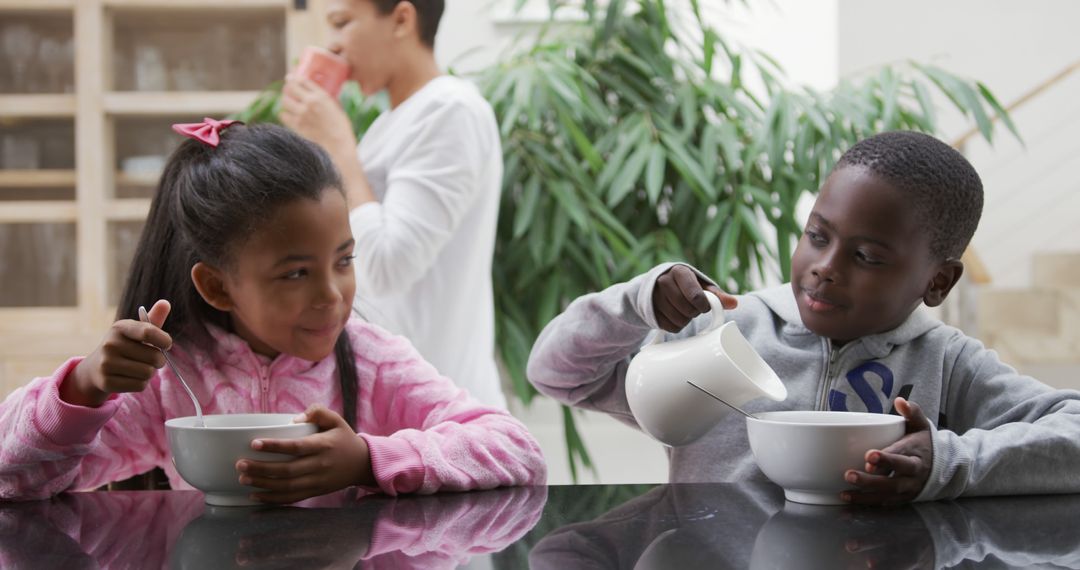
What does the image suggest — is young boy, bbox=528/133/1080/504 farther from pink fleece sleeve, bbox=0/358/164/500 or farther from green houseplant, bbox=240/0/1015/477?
green houseplant, bbox=240/0/1015/477

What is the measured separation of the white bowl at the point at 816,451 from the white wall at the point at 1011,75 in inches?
207

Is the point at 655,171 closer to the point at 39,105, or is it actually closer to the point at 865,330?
the point at 865,330

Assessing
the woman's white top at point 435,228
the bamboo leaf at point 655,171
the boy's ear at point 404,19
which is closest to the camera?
the woman's white top at point 435,228

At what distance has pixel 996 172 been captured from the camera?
5.70 m

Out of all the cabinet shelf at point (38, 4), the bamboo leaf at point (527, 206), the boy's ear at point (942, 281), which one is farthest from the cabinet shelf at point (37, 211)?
the boy's ear at point (942, 281)

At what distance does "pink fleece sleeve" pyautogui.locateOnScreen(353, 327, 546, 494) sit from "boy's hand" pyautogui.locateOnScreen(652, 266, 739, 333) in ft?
0.54

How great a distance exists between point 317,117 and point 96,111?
140 cm

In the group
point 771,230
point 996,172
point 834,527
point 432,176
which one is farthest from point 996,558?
point 996,172

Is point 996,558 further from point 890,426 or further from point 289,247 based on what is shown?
point 289,247

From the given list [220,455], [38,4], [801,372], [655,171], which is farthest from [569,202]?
[38,4]

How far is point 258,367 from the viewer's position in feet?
3.64

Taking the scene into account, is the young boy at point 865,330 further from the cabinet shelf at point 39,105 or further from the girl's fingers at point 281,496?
the cabinet shelf at point 39,105

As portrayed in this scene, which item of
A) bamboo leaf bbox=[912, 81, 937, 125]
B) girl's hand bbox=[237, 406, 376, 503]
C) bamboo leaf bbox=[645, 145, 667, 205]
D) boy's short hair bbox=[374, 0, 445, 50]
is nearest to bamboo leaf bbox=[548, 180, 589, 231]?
bamboo leaf bbox=[645, 145, 667, 205]

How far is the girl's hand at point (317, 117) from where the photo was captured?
172cm
